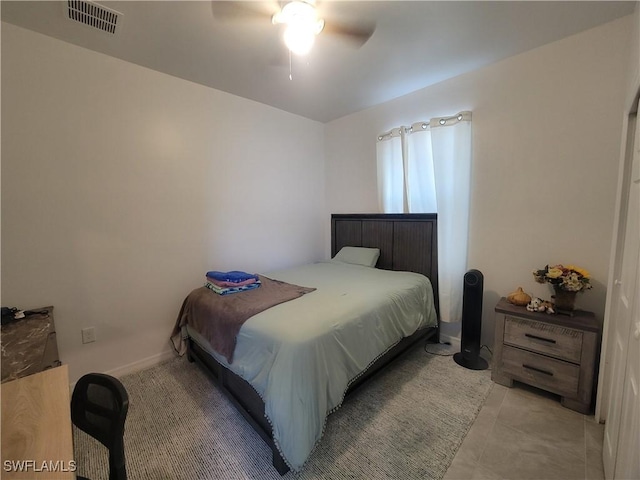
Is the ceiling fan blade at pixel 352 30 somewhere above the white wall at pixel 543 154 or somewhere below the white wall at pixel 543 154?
above

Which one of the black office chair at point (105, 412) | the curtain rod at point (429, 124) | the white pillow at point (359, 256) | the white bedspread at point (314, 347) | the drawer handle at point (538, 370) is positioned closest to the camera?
the black office chair at point (105, 412)

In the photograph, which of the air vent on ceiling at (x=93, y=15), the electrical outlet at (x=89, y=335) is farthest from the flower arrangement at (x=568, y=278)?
the electrical outlet at (x=89, y=335)

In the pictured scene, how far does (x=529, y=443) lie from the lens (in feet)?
5.20

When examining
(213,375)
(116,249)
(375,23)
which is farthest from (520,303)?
(116,249)

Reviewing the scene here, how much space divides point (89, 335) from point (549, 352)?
11.5 ft

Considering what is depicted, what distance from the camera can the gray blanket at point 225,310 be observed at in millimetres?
1794

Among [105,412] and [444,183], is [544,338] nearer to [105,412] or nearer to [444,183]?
[444,183]

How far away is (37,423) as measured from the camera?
2.75 feet

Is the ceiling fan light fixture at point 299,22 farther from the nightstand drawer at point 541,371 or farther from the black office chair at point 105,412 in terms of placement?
the nightstand drawer at point 541,371

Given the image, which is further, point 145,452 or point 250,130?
point 250,130

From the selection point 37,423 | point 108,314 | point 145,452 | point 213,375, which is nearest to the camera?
point 37,423

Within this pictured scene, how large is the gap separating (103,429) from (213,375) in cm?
128

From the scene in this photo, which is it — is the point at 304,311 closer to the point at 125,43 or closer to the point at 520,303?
the point at 520,303

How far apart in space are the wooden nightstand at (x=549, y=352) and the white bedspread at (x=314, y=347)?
0.67 metres
